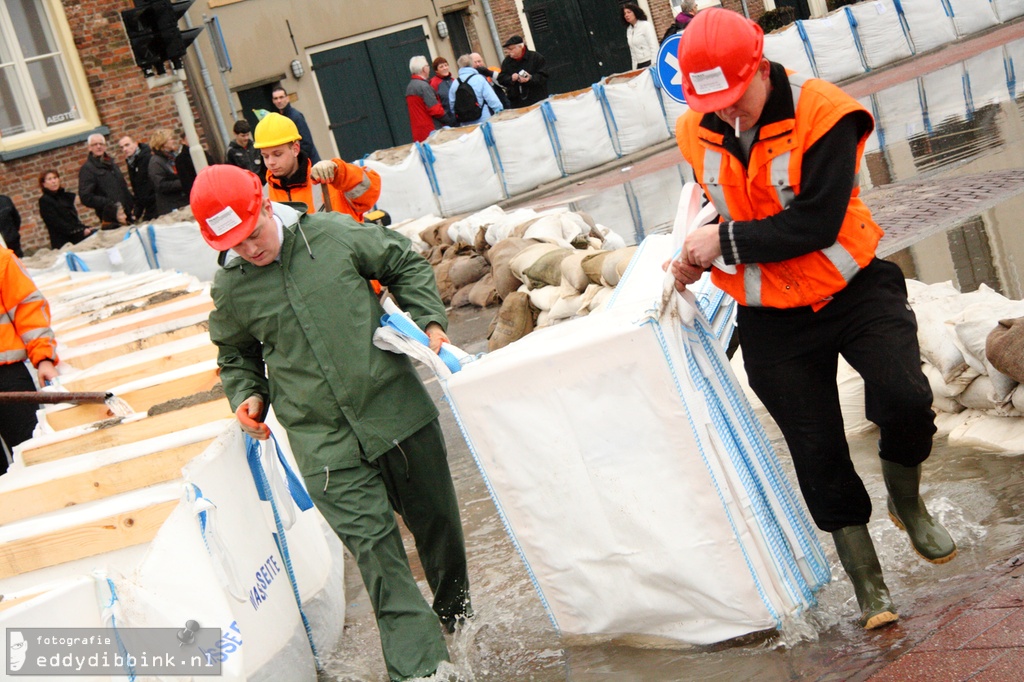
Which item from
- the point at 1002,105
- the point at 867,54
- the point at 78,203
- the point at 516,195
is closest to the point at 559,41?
the point at 867,54

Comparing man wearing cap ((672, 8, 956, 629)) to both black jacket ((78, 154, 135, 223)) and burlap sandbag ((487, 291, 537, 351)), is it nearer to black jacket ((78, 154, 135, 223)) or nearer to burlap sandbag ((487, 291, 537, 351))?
burlap sandbag ((487, 291, 537, 351))

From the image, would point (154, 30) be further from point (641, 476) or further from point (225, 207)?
point (641, 476)

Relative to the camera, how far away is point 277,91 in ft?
44.4

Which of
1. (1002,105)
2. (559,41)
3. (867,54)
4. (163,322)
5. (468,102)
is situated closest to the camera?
(163,322)

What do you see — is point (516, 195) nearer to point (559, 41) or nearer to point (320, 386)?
point (559, 41)

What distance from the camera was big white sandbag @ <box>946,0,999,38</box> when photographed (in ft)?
66.9

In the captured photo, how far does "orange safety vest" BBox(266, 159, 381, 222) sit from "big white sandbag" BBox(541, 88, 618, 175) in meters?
11.0

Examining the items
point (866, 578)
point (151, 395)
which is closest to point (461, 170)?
point (151, 395)

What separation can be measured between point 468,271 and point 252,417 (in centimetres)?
659

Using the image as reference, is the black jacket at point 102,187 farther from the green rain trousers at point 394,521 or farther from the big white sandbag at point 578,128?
the green rain trousers at point 394,521

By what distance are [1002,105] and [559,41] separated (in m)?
14.4

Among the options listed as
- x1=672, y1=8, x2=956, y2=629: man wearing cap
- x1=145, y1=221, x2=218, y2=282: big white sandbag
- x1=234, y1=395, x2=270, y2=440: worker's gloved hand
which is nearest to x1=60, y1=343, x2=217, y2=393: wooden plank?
x1=234, y1=395, x2=270, y2=440: worker's gloved hand

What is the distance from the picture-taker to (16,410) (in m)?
6.18

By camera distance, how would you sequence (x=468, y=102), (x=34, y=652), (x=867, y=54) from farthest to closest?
1. (x=867, y=54)
2. (x=468, y=102)
3. (x=34, y=652)
